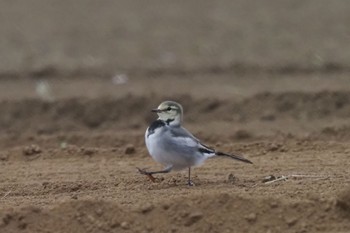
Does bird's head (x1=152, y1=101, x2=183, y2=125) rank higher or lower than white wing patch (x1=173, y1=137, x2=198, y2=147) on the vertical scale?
higher

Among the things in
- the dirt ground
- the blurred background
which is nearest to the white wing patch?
the dirt ground

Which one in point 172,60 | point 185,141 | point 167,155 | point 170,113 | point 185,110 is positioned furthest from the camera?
point 172,60

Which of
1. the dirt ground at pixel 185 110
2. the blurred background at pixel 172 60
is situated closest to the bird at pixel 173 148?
the dirt ground at pixel 185 110

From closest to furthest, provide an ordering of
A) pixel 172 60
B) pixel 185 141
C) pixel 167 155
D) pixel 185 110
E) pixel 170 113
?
1. pixel 167 155
2. pixel 185 141
3. pixel 170 113
4. pixel 185 110
5. pixel 172 60

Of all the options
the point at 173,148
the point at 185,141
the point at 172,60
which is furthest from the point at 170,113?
the point at 172,60

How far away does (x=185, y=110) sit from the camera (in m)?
18.3

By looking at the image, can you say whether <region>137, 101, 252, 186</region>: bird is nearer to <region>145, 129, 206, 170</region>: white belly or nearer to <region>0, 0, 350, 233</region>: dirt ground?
<region>145, 129, 206, 170</region>: white belly

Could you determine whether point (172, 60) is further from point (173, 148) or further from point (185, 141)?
point (173, 148)

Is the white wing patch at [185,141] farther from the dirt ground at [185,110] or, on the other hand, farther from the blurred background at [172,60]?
the blurred background at [172,60]

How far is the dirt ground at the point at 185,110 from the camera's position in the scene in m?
10.4

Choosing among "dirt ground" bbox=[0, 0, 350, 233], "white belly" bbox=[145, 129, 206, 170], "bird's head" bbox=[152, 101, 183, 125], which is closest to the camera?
"dirt ground" bbox=[0, 0, 350, 233]

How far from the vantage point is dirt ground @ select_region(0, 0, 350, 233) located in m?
10.4

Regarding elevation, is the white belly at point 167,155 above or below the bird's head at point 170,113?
below

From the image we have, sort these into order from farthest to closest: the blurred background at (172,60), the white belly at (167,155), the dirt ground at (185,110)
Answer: the blurred background at (172,60) < the white belly at (167,155) < the dirt ground at (185,110)
